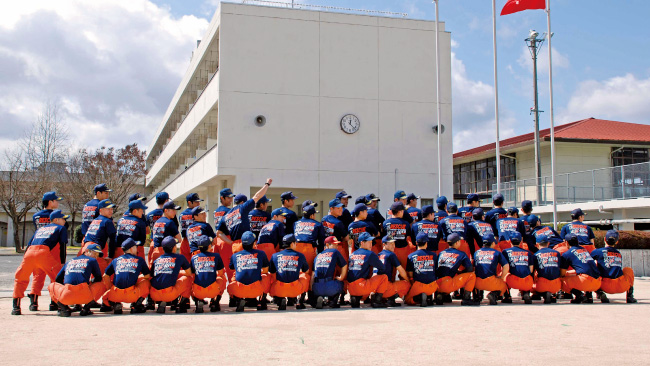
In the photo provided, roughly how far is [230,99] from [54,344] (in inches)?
712

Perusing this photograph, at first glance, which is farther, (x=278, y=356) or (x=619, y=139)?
(x=619, y=139)

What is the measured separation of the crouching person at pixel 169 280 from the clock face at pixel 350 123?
16227mm

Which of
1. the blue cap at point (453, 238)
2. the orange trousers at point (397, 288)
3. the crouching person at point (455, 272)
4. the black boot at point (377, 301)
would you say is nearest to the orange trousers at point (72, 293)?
the black boot at point (377, 301)

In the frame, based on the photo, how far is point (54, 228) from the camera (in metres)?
10.0

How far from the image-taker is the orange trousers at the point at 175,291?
9.69 meters

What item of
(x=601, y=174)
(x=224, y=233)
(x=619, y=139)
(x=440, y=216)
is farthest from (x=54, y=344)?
(x=619, y=139)

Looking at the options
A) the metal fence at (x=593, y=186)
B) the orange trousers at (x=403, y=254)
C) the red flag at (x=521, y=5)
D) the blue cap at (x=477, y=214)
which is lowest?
the orange trousers at (x=403, y=254)

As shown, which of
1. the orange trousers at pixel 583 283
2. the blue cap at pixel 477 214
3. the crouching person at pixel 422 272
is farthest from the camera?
the blue cap at pixel 477 214

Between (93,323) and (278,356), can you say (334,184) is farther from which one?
(278,356)

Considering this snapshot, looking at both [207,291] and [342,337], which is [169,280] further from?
[342,337]

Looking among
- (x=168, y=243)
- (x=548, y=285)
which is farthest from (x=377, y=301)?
(x=168, y=243)

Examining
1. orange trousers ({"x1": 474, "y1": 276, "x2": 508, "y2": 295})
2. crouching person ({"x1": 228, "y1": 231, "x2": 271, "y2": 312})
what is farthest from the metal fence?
crouching person ({"x1": 228, "y1": 231, "x2": 271, "y2": 312})

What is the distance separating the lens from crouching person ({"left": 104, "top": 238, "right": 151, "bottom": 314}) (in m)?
9.52

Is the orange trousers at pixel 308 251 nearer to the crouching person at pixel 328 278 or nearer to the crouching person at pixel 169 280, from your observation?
the crouching person at pixel 328 278
